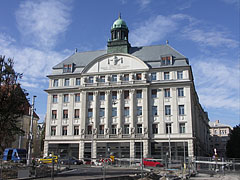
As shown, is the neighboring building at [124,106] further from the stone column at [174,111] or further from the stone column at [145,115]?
the stone column at [174,111]

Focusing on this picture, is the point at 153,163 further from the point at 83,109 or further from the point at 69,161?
the point at 83,109

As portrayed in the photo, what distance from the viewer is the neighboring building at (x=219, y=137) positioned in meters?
120

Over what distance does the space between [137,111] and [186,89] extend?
9754 millimetres

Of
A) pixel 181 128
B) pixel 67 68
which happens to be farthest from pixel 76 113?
pixel 181 128

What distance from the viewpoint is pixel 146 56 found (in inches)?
2329

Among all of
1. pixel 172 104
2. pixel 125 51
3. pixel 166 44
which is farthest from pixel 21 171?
pixel 166 44

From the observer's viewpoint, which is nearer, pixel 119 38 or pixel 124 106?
pixel 124 106

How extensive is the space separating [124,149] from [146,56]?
18932 mm

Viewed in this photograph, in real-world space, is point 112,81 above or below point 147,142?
above

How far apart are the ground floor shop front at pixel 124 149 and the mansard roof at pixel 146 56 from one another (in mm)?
15086

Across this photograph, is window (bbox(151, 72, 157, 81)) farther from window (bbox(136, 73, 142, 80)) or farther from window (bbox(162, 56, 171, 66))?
window (bbox(162, 56, 171, 66))

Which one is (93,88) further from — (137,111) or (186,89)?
(186,89)

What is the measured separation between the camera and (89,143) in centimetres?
5509

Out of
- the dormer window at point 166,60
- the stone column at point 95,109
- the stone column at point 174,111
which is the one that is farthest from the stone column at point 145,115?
the stone column at point 95,109
